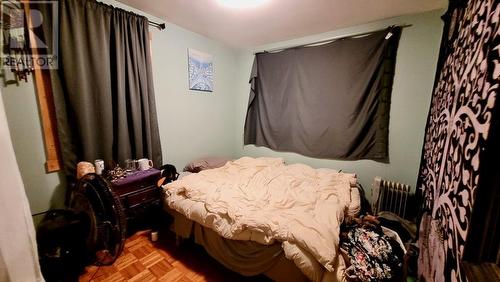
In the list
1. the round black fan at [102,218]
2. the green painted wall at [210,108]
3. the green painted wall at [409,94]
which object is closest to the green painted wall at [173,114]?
the green painted wall at [210,108]

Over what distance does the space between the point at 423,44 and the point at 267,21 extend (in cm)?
166

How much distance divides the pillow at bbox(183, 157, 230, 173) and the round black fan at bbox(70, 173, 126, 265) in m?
1.46

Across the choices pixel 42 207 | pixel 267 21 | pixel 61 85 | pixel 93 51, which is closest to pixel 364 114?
pixel 267 21

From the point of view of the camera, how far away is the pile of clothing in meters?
1.10

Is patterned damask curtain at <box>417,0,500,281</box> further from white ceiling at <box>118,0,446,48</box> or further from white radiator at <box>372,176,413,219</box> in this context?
white radiator at <box>372,176,413,219</box>

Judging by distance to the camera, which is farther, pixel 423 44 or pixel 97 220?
pixel 423 44

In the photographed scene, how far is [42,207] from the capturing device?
1434 millimetres

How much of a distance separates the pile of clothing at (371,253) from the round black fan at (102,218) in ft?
4.09

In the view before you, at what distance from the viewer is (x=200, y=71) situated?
8.86ft

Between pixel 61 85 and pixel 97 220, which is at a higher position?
pixel 61 85

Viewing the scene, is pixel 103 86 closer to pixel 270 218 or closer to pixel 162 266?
pixel 162 266

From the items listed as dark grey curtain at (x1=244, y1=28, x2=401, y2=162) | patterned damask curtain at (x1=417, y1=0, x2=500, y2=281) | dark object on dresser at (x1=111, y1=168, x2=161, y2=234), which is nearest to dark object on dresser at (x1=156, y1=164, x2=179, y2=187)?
dark object on dresser at (x1=111, y1=168, x2=161, y2=234)

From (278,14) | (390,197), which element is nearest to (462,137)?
(390,197)

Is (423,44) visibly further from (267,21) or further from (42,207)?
(42,207)
